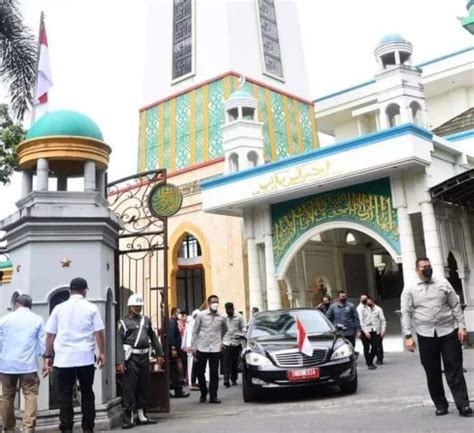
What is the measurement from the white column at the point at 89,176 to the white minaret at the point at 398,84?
10.6m

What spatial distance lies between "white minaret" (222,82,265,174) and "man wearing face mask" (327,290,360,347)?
885 cm

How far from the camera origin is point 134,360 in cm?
695

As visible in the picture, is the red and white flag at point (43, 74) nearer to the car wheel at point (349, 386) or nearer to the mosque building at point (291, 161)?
the mosque building at point (291, 161)

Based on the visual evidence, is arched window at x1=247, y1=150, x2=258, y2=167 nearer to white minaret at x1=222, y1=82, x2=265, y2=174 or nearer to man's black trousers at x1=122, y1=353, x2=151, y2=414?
white minaret at x1=222, y1=82, x2=265, y2=174

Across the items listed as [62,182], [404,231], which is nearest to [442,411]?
[62,182]

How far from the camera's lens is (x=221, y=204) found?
1780cm

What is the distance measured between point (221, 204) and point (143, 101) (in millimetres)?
10351

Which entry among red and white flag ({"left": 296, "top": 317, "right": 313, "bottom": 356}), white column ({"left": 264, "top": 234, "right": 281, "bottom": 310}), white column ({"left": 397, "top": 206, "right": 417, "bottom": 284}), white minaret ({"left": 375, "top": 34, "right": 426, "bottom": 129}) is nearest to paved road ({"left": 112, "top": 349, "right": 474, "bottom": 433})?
red and white flag ({"left": 296, "top": 317, "right": 313, "bottom": 356})

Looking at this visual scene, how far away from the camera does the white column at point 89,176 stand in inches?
291

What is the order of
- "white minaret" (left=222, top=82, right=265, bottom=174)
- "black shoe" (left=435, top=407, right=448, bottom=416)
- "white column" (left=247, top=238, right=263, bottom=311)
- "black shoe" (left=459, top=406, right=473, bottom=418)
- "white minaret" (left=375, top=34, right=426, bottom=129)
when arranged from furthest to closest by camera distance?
"white minaret" (left=222, top=82, right=265, bottom=174)
"white column" (left=247, top=238, right=263, bottom=311)
"white minaret" (left=375, top=34, right=426, bottom=129)
"black shoe" (left=435, top=407, right=448, bottom=416)
"black shoe" (left=459, top=406, right=473, bottom=418)

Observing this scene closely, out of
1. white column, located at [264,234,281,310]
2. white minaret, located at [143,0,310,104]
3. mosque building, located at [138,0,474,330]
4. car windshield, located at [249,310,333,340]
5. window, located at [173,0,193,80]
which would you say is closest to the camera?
car windshield, located at [249,310,333,340]

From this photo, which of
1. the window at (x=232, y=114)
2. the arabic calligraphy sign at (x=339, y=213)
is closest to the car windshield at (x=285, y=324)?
the arabic calligraphy sign at (x=339, y=213)

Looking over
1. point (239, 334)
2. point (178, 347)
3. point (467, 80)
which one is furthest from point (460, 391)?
point (467, 80)

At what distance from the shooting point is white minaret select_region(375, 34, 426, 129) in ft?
52.5
